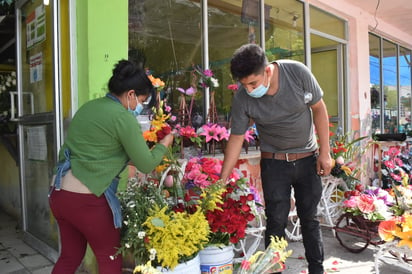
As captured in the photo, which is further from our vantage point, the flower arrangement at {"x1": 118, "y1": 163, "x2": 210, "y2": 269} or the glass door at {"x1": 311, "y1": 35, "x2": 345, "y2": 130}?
the glass door at {"x1": 311, "y1": 35, "x2": 345, "y2": 130}

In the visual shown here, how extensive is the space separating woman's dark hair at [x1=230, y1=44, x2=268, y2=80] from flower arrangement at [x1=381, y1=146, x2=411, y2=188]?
12.6 feet

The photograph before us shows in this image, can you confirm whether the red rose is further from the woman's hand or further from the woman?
the woman

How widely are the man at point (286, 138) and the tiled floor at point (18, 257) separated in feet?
5.88

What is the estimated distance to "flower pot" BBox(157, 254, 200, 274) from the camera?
188cm

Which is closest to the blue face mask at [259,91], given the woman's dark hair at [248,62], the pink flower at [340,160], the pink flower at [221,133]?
the woman's dark hair at [248,62]

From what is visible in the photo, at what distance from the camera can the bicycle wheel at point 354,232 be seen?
325cm

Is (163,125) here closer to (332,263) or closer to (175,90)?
(175,90)

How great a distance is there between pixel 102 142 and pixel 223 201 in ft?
2.88

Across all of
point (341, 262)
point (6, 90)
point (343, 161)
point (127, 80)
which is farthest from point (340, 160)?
point (6, 90)

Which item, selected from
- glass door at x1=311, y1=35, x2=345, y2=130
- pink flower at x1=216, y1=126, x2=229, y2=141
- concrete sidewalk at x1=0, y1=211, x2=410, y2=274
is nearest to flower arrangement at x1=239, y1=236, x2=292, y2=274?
pink flower at x1=216, y1=126, x2=229, y2=141

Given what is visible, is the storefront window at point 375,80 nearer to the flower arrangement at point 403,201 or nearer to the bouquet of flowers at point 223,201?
the flower arrangement at point 403,201

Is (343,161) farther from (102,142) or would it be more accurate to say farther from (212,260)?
(102,142)

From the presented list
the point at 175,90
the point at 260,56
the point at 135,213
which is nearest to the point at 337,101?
the point at 175,90

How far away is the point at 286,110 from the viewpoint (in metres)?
2.24
